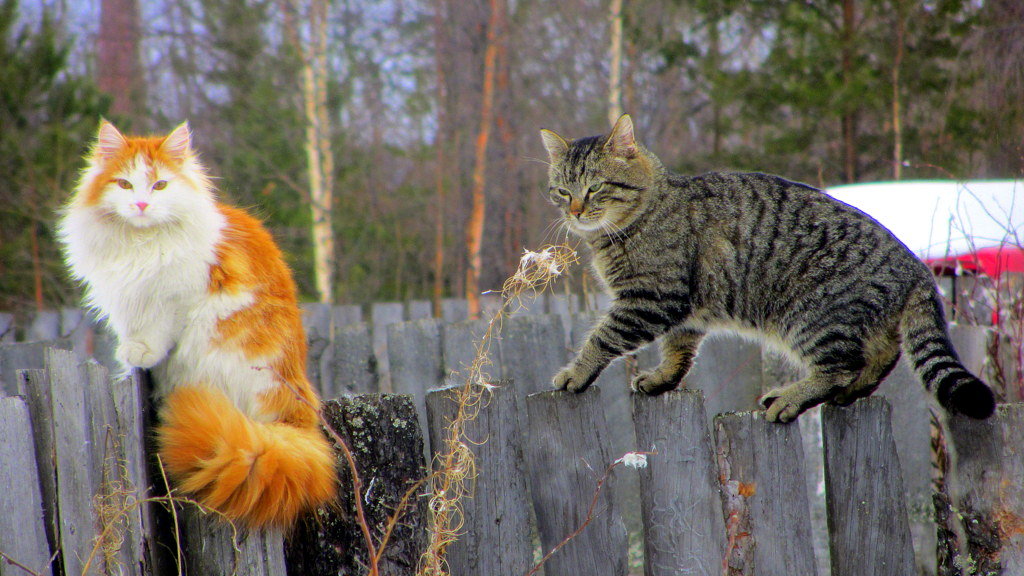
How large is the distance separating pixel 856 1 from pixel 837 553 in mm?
9870

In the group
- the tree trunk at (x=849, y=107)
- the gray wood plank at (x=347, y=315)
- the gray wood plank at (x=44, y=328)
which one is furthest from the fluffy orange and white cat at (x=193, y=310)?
the tree trunk at (x=849, y=107)

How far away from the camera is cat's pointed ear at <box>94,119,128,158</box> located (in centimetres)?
214

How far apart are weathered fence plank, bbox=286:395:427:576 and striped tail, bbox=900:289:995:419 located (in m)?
1.39

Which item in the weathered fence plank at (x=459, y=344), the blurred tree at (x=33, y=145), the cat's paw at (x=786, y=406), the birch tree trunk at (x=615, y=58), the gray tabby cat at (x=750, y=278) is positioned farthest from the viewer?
the birch tree trunk at (x=615, y=58)

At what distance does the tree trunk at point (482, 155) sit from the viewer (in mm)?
10250

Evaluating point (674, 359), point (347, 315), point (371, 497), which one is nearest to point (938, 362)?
point (674, 359)

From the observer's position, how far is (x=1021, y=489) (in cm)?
192

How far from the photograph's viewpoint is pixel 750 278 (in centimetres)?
259

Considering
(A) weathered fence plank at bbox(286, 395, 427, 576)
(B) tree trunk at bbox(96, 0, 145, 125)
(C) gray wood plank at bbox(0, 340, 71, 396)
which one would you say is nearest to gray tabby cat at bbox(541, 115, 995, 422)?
(A) weathered fence plank at bbox(286, 395, 427, 576)

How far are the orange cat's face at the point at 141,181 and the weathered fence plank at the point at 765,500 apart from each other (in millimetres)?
1632

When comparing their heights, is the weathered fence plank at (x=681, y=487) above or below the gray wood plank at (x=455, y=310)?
below

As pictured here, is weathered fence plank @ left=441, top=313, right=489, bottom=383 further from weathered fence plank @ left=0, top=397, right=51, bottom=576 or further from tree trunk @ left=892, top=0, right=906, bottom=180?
tree trunk @ left=892, top=0, right=906, bottom=180

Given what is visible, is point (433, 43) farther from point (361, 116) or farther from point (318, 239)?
point (318, 239)

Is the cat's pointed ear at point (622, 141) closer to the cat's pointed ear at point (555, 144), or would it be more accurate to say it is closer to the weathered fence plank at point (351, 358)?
the cat's pointed ear at point (555, 144)
